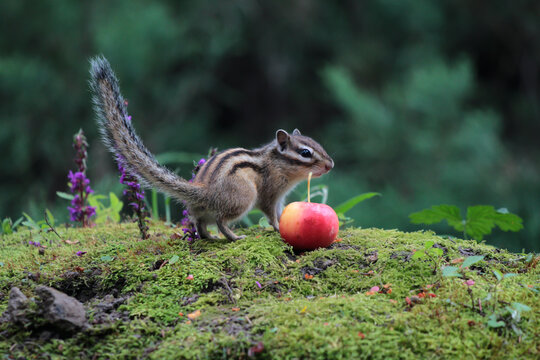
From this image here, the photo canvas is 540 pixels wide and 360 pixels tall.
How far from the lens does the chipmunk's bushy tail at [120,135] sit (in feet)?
11.3

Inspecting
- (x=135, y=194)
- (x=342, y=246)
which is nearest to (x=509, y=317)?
(x=342, y=246)

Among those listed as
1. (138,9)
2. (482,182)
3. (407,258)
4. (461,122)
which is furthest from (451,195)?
(138,9)

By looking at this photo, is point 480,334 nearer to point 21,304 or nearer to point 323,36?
point 21,304

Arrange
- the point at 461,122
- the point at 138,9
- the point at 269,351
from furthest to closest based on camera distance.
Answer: the point at 138,9 → the point at 461,122 → the point at 269,351

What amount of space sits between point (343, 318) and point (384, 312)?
0.75ft

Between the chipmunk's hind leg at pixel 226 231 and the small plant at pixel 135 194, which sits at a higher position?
→ the small plant at pixel 135 194

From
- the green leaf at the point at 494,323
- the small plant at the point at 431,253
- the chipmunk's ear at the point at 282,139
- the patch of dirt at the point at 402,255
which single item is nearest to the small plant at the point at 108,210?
the chipmunk's ear at the point at 282,139

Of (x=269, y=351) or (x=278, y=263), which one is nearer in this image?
(x=269, y=351)

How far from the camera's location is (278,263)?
3.06 m

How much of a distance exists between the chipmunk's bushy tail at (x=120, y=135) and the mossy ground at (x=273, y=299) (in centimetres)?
41

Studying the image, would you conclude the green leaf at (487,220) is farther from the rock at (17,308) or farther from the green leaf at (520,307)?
the rock at (17,308)

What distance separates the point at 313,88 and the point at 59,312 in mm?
9162

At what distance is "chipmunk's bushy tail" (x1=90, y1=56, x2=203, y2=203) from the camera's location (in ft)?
11.3

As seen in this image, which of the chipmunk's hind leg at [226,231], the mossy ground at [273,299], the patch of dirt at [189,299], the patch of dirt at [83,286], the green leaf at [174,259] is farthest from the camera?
the chipmunk's hind leg at [226,231]
